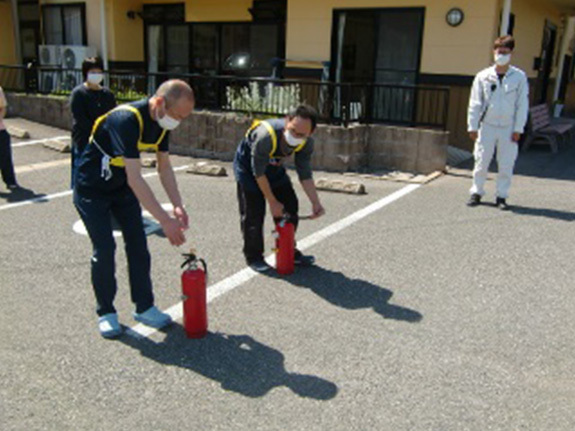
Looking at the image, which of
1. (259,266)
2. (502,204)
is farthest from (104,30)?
(259,266)

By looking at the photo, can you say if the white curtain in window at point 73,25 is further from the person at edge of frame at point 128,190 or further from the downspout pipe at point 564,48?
the downspout pipe at point 564,48

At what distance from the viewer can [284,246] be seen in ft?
14.8

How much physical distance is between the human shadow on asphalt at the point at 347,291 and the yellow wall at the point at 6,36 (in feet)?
56.6

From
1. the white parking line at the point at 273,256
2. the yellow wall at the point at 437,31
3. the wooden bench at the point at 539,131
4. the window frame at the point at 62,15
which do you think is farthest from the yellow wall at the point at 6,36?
the wooden bench at the point at 539,131

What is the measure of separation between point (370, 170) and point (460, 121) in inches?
105

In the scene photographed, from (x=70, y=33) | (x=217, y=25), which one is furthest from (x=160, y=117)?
(x=70, y=33)

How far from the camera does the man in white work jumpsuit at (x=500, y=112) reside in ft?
21.1

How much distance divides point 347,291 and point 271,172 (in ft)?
3.96

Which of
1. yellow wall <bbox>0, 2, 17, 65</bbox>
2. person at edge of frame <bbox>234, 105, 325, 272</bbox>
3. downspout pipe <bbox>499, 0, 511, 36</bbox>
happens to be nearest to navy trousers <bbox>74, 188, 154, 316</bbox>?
person at edge of frame <bbox>234, 105, 325, 272</bbox>

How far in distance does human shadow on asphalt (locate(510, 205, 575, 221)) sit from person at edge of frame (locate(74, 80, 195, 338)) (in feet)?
16.0

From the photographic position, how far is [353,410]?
277 cm

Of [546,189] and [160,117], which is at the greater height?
[160,117]

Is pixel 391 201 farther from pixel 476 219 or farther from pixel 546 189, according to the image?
pixel 546 189

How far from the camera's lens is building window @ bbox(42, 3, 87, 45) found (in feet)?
51.1
